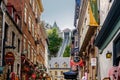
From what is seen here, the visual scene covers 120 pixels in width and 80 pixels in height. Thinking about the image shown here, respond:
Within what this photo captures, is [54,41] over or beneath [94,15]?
over

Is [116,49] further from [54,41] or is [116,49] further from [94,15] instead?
[54,41]

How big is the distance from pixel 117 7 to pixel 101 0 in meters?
6.80

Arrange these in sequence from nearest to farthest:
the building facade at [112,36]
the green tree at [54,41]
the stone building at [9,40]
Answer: the building facade at [112,36]
the stone building at [9,40]
the green tree at [54,41]

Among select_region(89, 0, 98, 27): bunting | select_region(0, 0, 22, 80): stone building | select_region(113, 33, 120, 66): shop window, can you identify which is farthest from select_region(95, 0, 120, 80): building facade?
select_region(0, 0, 22, 80): stone building

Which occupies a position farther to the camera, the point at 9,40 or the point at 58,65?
the point at 58,65

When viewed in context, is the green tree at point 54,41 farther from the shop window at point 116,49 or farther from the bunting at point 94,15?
the shop window at point 116,49

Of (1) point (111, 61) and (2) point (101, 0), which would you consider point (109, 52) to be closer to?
(1) point (111, 61)

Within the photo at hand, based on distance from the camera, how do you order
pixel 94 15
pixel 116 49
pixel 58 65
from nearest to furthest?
pixel 116 49 → pixel 94 15 → pixel 58 65

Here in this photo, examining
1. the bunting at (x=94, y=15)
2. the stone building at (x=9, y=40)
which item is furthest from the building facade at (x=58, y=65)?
the bunting at (x=94, y=15)

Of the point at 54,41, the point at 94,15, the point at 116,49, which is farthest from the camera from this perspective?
the point at 54,41

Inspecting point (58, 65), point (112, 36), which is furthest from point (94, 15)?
point (58, 65)

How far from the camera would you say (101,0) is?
61.9 ft

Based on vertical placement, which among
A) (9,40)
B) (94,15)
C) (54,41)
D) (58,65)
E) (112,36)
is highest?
(54,41)

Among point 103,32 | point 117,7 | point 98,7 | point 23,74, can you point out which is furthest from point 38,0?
point 117,7
